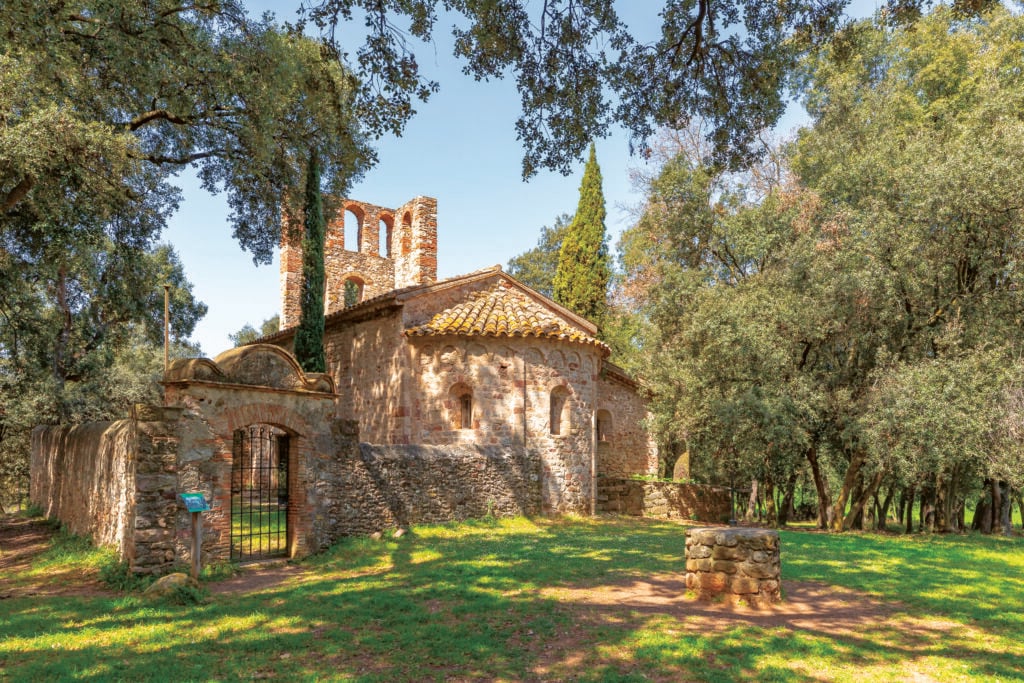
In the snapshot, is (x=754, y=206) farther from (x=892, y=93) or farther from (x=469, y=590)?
(x=469, y=590)

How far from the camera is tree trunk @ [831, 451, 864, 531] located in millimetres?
17453

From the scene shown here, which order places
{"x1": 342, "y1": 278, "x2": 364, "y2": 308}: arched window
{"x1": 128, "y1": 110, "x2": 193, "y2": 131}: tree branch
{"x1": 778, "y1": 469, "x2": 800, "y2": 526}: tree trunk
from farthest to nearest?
{"x1": 342, "y1": 278, "x2": 364, "y2": 308}: arched window < {"x1": 778, "y1": 469, "x2": 800, "y2": 526}: tree trunk < {"x1": 128, "y1": 110, "x2": 193, "y2": 131}: tree branch

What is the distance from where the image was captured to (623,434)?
23.2 m

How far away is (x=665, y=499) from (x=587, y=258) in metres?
10.1

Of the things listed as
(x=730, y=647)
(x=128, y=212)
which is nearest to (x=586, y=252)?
(x=128, y=212)

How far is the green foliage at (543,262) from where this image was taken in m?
35.0

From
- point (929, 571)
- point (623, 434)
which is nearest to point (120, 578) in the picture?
point (929, 571)

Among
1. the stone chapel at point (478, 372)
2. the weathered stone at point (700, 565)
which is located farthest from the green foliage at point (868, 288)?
the weathered stone at point (700, 565)

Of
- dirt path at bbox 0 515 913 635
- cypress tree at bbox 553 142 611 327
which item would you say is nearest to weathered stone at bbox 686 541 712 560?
dirt path at bbox 0 515 913 635

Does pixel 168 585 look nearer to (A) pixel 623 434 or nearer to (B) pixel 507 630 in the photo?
(B) pixel 507 630

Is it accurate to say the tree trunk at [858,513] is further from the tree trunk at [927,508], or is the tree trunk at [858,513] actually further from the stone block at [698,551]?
the stone block at [698,551]

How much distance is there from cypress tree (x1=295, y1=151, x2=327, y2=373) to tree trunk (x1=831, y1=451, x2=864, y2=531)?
1510cm

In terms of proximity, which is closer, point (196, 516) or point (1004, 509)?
point (196, 516)

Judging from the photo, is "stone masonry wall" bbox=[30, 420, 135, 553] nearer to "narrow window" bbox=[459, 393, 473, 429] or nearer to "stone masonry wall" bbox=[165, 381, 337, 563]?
"stone masonry wall" bbox=[165, 381, 337, 563]
